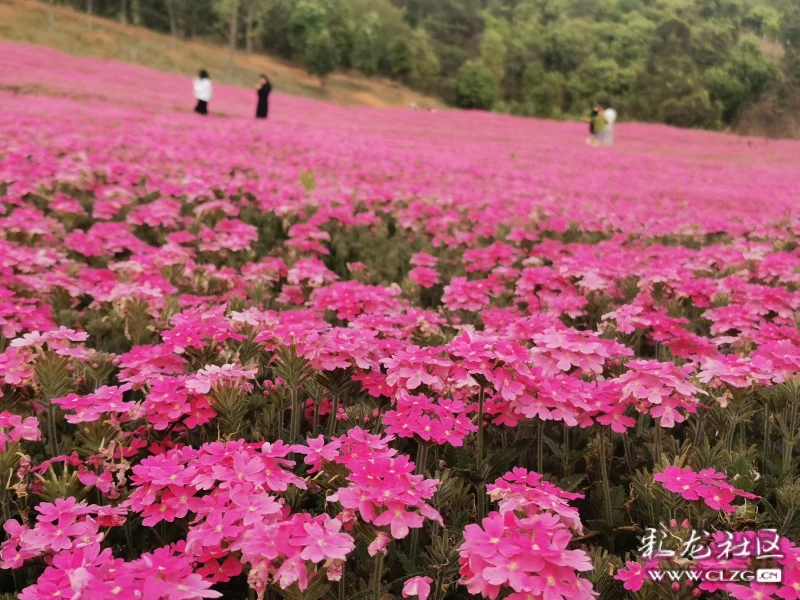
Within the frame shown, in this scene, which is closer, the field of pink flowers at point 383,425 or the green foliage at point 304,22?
the field of pink flowers at point 383,425

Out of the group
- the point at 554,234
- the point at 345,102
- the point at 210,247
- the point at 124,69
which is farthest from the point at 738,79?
the point at 210,247

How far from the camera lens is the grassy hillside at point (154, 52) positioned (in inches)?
1784

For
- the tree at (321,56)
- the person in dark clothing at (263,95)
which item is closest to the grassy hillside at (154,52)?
the tree at (321,56)

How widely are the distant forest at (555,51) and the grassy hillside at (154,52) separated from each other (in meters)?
3.41

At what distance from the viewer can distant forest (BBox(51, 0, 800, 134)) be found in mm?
58531

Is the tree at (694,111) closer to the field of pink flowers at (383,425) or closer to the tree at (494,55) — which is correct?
the tree at (494,55)

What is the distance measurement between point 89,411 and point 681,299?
146 inches

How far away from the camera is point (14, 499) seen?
2.16 m

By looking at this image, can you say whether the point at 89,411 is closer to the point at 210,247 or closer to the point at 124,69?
the point at 210,247

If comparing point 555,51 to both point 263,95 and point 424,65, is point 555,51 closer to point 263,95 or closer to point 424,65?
point 424,65

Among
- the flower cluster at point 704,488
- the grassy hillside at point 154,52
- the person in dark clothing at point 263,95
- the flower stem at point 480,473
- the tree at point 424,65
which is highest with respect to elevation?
the tree at point 424,65

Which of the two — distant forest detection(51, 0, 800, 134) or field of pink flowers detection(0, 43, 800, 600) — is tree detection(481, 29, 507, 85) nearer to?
distant forest detection(51, 0, 800, 134)

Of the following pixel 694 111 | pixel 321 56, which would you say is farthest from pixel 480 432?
pixel 694 111

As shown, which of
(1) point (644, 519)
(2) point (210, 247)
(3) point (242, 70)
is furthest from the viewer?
(3) point (242, 70)
